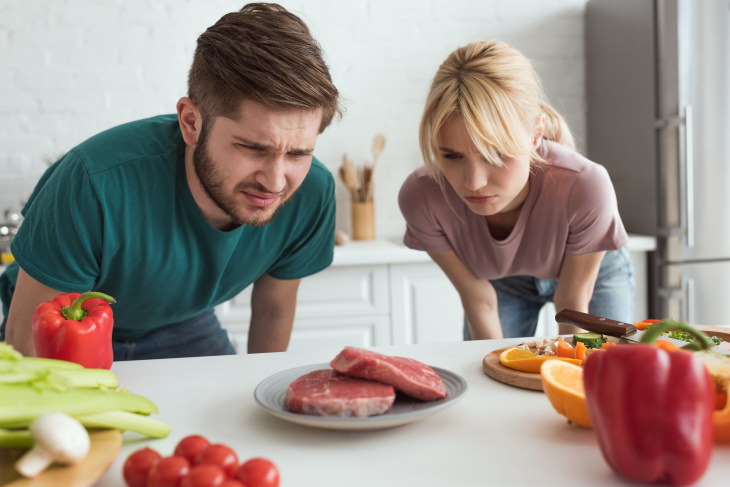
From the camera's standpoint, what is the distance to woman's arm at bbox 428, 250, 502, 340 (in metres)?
2.01

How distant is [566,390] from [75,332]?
2.41 ft

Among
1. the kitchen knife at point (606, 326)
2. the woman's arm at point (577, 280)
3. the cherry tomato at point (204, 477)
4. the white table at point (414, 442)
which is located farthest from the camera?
the woman's arm at point (577, 280)

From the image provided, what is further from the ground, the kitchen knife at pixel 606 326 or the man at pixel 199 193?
the man at pixel 199 193

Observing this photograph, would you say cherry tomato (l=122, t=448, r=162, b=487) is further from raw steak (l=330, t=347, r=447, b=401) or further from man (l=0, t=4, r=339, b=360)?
man (l=0, t=4, r=339, b=360)

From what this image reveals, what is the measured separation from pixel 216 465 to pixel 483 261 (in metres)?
1.37

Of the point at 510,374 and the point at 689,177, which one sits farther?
the point at 689,177

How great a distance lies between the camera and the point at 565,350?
1.17m

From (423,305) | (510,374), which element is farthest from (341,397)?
(423,305)

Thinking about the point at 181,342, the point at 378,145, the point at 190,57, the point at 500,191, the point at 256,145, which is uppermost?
the point at 190,57

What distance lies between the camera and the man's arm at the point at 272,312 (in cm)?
198

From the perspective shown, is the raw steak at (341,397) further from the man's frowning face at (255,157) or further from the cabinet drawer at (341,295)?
the cabinet drawer at (341,295)

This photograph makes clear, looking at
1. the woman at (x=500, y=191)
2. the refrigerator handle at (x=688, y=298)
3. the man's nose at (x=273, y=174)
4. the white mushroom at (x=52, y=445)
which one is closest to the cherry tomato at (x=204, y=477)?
the white mushroom at (x=52, y=445)

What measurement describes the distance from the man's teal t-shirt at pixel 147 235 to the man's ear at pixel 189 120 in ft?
0.27

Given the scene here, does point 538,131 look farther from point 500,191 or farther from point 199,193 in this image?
point 199,193
